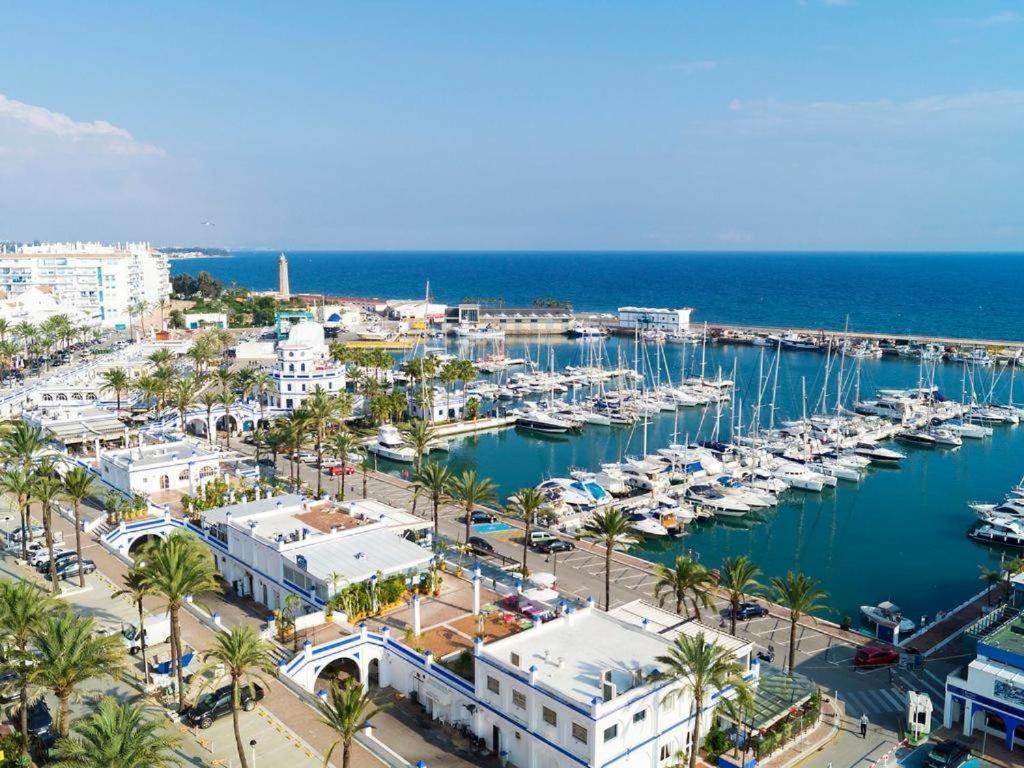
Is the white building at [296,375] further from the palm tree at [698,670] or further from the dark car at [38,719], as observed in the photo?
the palm tree at [698,670]

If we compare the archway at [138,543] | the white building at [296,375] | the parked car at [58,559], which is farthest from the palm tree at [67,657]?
the white building at [296,375]

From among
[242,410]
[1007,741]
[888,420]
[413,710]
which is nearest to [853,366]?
[888,420]

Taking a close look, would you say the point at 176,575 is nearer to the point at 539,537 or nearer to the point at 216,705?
the point at 216,705

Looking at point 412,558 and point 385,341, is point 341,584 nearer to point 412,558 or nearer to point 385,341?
point 412,558

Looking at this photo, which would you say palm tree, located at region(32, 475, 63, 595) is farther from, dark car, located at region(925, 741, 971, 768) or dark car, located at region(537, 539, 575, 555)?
dark car, located at region(925, 741, 971, 768)

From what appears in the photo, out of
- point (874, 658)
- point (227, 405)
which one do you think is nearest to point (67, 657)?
point (874, 658)

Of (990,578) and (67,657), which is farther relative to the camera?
(990,578)
